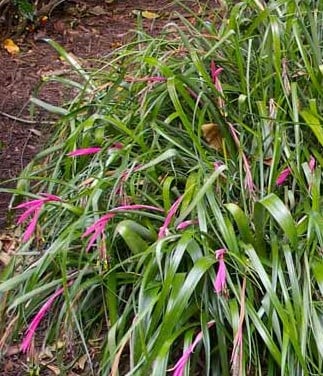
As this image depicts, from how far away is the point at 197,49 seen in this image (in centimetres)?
350

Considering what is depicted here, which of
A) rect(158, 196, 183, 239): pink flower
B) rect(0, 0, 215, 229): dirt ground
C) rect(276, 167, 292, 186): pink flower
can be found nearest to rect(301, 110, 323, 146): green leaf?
rect(276, 167, 292, 186): pink flower

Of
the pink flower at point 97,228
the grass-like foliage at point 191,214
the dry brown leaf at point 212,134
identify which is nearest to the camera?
the grass-like foliage at point 191,214

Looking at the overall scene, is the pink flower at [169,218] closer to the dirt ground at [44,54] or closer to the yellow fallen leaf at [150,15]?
the dirt ground at [44,54]

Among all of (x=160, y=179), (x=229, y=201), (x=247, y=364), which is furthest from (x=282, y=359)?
(x=160, y=179)

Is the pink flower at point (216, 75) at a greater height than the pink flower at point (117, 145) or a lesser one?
greater

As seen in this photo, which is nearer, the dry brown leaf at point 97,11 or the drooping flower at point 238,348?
the drooping flower at point 238,348

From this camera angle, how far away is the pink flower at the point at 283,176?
2875 millimetres

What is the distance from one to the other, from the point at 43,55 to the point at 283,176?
2435mm

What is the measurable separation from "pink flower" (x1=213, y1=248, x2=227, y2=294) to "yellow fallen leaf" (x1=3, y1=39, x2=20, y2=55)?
2752 millimetres

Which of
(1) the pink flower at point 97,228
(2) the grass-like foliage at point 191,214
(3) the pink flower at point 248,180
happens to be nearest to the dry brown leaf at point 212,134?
(2) the grass-like foliage at point 191,214

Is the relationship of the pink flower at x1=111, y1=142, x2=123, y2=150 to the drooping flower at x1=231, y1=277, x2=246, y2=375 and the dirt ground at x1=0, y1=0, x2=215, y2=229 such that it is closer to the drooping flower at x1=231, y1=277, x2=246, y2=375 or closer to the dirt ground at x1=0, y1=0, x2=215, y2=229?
the dirt ground at x1=0, y1=0, x2=215, y2=229

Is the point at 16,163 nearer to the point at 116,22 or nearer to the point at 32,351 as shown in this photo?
the point at 32,351

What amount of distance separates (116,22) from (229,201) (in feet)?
8.95

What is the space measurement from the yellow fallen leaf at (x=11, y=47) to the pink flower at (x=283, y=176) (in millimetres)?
2510
